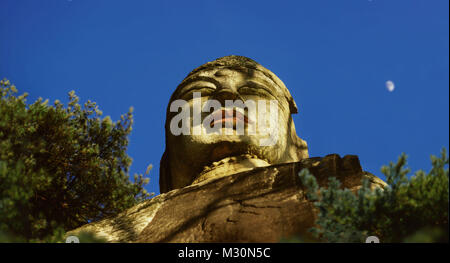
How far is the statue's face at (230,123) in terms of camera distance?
5.52 meters

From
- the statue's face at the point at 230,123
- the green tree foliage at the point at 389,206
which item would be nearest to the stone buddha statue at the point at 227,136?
the statue's face at the point at 230,123

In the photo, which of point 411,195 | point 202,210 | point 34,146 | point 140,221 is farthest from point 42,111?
point 411,195

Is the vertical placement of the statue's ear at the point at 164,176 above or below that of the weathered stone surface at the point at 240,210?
above

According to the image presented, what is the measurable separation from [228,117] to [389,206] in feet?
10.4

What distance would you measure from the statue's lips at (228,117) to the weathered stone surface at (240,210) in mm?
1277

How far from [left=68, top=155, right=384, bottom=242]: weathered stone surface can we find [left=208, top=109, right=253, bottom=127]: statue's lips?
4.19 feet

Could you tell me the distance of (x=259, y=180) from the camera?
4078 millimetres

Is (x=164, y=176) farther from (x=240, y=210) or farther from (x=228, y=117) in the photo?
(x=240, y=210)

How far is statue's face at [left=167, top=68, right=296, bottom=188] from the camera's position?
18.1 ft

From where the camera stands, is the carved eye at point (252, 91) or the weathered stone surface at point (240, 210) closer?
→ the weathered stone surface at point (240, 210)

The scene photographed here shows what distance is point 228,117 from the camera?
566 cm

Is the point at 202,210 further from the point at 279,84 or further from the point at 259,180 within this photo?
the point at 279,84

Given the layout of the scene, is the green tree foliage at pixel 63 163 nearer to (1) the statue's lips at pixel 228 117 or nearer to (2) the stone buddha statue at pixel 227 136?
(2) the stone buddha statue at pixel 227 136
